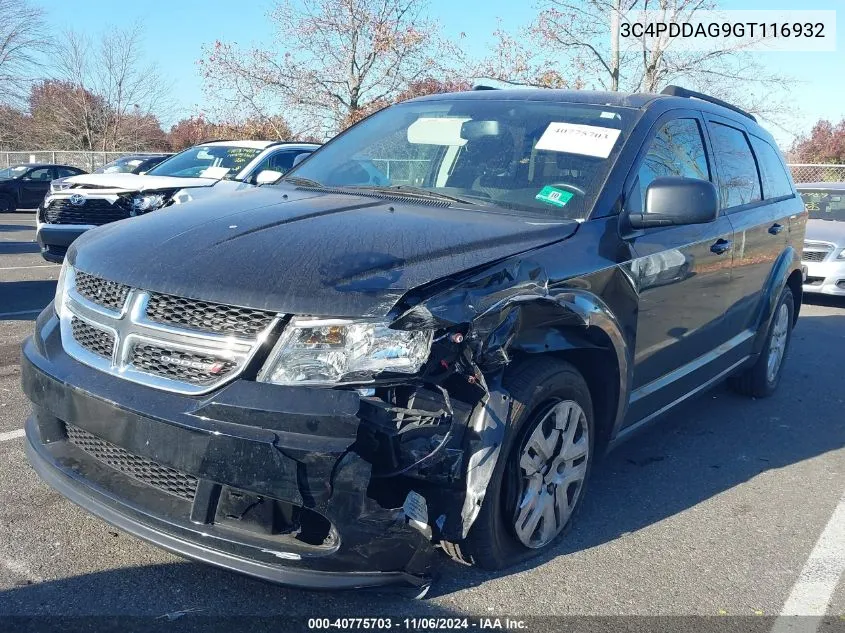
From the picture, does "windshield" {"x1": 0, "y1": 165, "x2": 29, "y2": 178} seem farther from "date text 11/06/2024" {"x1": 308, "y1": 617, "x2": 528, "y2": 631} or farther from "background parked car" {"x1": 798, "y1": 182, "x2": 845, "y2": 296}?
"date text 11/06/2024" {"x1": 308, "y1": 617, "x2": 528, "y2": 631}

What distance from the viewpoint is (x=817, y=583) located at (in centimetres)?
319

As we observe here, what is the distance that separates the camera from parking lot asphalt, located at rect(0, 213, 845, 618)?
2740 mm

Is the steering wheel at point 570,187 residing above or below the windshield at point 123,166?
above

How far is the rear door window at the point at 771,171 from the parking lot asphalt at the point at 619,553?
161 cm

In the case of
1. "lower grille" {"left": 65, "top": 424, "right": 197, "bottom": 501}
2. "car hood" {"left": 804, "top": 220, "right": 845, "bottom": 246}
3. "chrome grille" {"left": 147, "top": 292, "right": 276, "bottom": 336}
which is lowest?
"lower grille" {"left": 65, "top": 424, "right": 197, "bottom": 501}

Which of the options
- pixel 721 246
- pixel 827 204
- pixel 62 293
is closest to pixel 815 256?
pixel 827 204

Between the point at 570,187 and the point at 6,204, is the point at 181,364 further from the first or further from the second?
the point at 6,204

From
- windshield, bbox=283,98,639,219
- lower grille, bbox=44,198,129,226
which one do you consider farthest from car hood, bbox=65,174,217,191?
windshield, bbox=283,98,639,219

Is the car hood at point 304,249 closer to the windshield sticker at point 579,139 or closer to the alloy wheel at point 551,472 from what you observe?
the windshield sticker at point 579,139

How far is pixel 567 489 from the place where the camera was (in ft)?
10.5

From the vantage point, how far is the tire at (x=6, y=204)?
2153cm

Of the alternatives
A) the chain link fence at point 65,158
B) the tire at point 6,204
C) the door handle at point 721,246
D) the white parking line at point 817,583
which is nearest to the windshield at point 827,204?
the door handle at point 721,246

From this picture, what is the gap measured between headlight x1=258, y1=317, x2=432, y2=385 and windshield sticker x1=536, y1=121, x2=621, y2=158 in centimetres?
160

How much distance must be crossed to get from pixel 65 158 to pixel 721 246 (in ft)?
102
